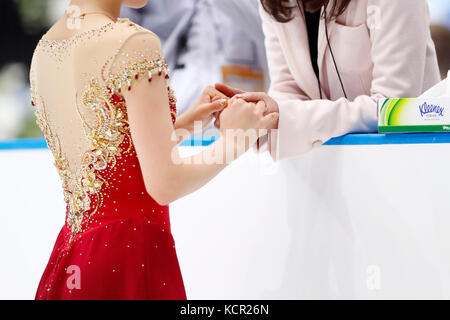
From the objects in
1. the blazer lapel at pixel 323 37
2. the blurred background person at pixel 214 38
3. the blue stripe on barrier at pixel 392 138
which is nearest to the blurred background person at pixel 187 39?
the blurred background person at pixel 214 38

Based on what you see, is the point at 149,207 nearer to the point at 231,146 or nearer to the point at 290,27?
the point at 231,146

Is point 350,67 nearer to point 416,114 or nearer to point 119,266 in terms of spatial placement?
point 416,114

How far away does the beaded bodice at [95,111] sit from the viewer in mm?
850

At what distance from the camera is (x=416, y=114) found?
101 centimetres

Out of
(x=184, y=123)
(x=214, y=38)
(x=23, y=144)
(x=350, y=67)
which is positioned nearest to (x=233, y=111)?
(x=184, y=123)

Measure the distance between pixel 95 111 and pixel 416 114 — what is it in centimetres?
55

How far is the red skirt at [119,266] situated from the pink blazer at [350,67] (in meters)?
0.35

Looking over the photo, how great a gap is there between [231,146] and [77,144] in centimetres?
25

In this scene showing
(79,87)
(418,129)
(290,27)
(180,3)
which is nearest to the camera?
(79,87)

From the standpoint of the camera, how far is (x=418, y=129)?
102 centimetres

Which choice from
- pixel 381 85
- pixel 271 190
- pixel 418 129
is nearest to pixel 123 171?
pixel 271 190

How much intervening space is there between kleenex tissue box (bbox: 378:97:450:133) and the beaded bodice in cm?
38

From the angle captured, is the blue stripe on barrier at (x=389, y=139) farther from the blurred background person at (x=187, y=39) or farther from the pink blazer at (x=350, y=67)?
the blurred background person at (x=187, y=39)

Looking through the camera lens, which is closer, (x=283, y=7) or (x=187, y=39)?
(x=283, y=7)
